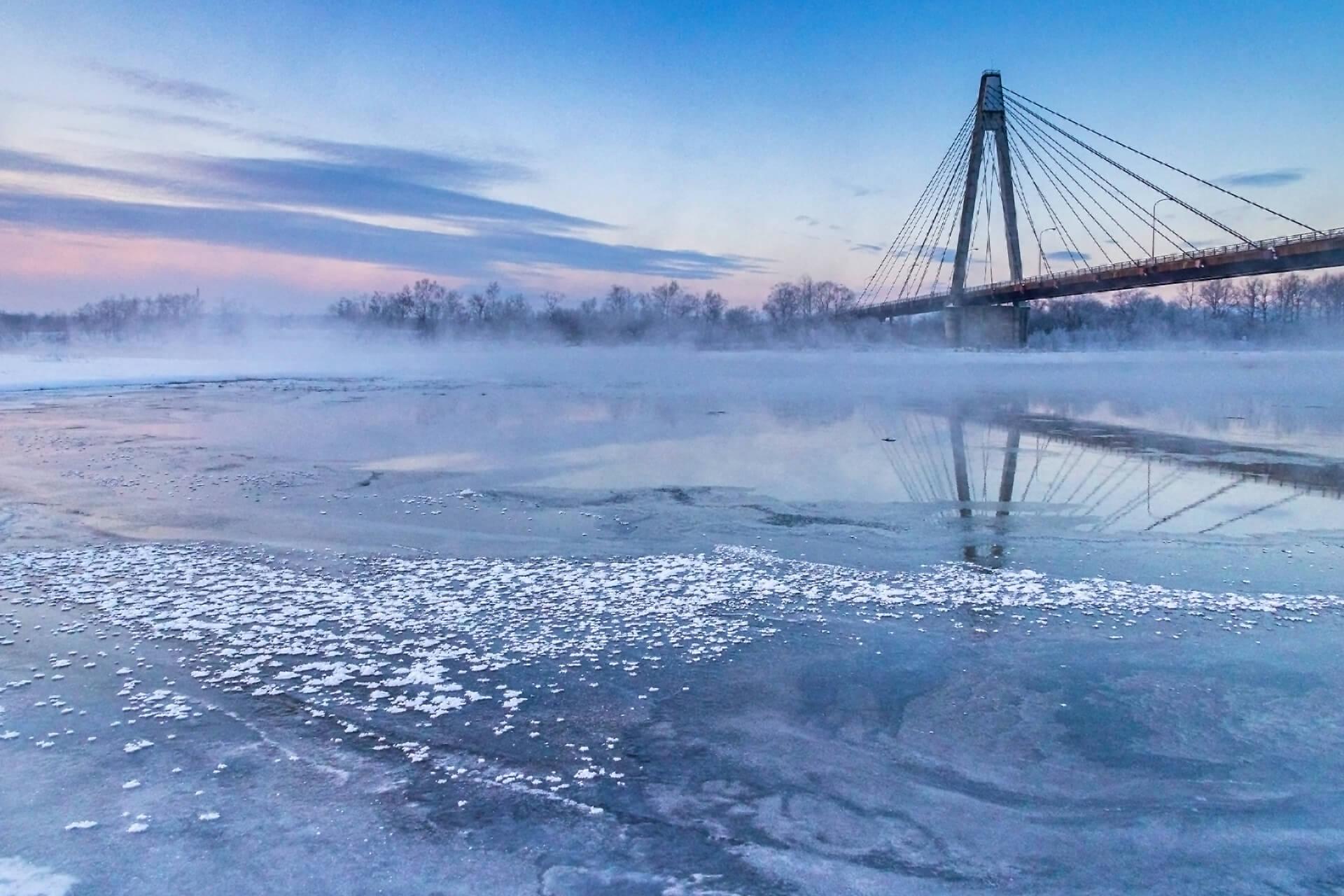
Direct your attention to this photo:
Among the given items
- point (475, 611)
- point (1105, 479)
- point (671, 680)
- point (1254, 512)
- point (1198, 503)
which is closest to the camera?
point (671, 680)

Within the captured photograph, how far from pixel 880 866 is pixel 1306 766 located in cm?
188

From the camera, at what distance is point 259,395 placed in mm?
24625

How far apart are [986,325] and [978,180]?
7.37 meters

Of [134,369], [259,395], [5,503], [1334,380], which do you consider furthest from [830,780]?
[134,369]

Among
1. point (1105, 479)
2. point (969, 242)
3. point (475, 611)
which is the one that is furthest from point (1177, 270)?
point (475, 611)

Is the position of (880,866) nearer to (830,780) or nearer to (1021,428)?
(830,780)

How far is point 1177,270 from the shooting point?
37.2m

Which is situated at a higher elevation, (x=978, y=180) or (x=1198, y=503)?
(x=978, y=180)

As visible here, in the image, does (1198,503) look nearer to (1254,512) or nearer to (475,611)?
(1254,512)

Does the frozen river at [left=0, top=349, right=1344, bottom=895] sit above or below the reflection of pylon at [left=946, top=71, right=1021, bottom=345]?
below

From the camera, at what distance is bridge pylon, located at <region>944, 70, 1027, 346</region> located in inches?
1793

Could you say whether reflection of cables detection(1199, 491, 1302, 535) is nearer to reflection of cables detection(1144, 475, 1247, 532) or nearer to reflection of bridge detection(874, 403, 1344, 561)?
reflection of bridge detection(874, 403, 1344, 561)

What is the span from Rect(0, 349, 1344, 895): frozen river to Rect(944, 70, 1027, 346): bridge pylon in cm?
3767

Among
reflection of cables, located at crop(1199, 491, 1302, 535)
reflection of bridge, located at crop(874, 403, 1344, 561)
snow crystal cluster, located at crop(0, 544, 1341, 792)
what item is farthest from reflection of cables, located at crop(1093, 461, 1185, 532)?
snow crystal cluster, located at crop(0, 544, 1341, 792)
